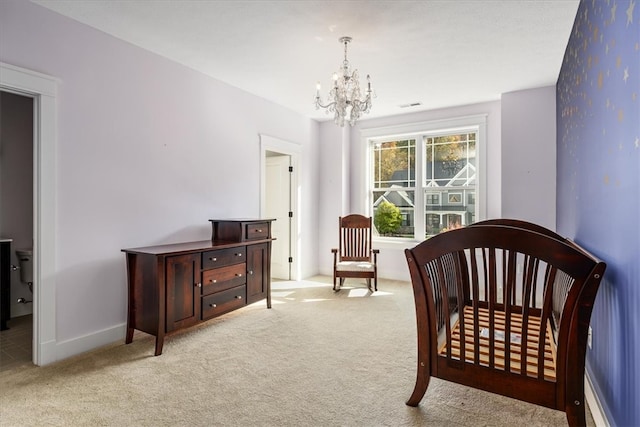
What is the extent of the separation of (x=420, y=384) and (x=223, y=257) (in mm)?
2050

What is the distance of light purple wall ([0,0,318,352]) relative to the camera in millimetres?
2607

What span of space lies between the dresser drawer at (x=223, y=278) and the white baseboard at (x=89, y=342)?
2.57 ft

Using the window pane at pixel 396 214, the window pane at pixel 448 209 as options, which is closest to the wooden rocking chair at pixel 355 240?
the window pane at pixel 396 214

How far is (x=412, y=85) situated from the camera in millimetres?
4086

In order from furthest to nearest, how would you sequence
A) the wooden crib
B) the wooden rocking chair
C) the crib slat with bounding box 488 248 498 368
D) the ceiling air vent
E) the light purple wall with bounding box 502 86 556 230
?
1. the wooden rocking chair
2. the ceiling air vent
3. the light purple wall with bounding box 502 86 556 230
4. the crib slat with bounding box 488 248 498 368
5. the wooden crib

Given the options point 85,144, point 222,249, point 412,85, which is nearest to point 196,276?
point 222,249

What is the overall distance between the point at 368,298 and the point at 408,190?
6.57ft

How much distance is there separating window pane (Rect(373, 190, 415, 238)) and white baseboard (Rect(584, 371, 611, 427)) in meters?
3.52

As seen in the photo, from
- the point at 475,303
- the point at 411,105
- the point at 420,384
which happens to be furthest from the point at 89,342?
the point at 411,105

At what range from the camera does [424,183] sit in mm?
5375

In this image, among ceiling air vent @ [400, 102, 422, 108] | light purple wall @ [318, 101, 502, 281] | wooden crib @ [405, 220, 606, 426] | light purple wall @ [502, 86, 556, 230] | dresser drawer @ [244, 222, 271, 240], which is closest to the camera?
wooden crib @ [405, 220, 606, 426]

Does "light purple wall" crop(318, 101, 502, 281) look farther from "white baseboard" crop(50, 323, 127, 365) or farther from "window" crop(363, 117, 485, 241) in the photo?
"white baseboard" crop(50, 323, 127, 365)

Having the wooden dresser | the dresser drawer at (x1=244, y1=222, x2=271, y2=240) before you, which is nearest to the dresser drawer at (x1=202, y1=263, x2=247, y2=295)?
the wooden dresser

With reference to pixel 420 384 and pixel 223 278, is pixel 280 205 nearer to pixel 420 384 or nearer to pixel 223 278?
pixel 223 278
